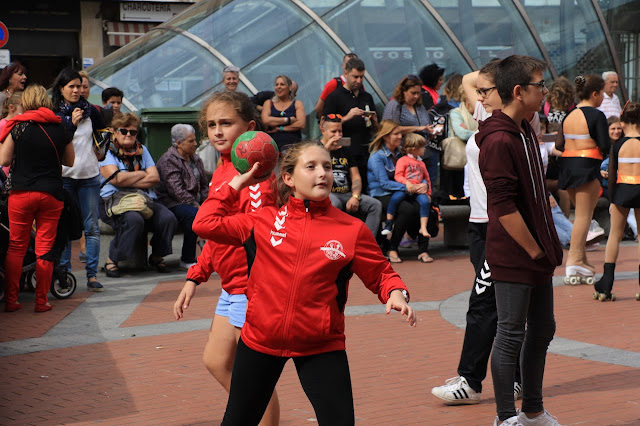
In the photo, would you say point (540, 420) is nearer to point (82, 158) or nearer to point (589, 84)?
point (589, 84)

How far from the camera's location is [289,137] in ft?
40.8

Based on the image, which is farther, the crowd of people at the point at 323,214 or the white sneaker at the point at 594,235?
the white sneaker at the point at 594,235

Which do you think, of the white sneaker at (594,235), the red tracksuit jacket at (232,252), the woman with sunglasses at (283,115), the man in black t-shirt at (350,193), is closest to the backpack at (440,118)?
the man in black t-shirt at (350,193)

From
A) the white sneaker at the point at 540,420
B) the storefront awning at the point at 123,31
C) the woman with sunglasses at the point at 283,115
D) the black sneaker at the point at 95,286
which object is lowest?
the white sneaker at the point at 540,420

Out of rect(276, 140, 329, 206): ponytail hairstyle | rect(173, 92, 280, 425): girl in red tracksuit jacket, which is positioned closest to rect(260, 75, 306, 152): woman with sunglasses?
rect(173, 92, 280, 425): girl in red tracksuit jacket

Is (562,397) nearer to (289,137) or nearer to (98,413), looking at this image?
(98,413)

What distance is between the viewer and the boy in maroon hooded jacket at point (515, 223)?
15.1 ft

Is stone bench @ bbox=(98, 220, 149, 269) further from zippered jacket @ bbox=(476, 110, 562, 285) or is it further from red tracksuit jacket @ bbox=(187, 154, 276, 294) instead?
zippered jacket @ bbox=(476, 110, 562, 285)

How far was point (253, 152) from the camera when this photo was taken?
385 cm

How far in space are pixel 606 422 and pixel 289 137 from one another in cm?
791

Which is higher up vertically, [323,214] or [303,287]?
[323,214]

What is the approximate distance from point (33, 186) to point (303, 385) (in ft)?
18.2

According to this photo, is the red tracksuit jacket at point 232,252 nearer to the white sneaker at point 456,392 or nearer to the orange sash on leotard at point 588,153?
the white sneaker at point 456,392

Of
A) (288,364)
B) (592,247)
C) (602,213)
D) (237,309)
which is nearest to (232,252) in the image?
(237,309)
